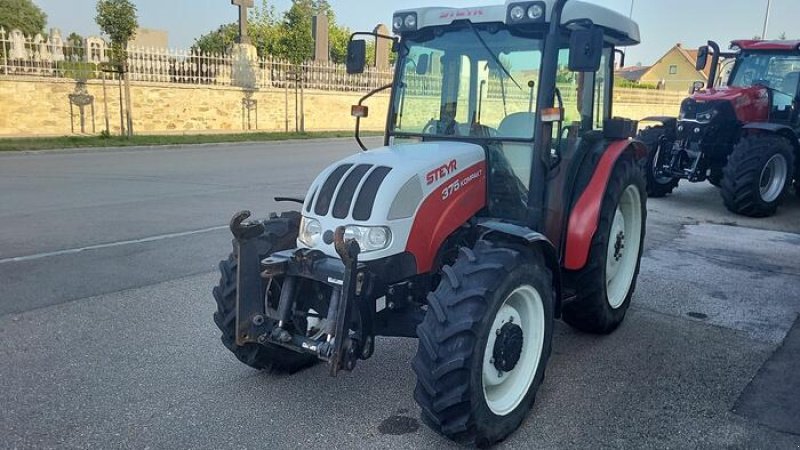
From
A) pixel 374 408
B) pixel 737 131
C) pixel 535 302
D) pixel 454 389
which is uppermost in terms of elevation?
pixel 737 131

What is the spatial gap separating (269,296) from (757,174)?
28.6 ft

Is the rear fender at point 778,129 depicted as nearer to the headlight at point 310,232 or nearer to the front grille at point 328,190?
the front grille at point 328,190

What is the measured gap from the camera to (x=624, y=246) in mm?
5266

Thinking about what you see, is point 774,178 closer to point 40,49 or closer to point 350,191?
point 350,191

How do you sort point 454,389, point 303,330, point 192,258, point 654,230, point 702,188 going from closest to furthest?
point 454,389 < point 303,330 < point 192,258 < point 654,230 < point 702,188

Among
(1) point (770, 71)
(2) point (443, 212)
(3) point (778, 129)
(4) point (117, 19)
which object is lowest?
(2) point (443, 212)

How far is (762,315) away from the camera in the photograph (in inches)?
213

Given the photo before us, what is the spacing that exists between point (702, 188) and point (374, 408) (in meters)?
11.8

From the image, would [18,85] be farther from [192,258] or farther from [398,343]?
[398,343]

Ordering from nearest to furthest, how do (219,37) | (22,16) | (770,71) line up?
(770,71)
(22,16)
(219,37)

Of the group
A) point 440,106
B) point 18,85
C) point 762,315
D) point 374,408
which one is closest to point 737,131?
point 762,315

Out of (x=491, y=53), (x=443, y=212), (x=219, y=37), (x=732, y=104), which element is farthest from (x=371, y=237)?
(x=219, y=37)

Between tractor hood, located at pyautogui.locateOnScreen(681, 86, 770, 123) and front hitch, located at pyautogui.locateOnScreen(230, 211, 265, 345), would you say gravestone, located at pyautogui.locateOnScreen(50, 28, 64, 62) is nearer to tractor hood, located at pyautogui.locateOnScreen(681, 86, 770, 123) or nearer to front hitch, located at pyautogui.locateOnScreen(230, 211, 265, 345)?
tractor hood, located at pyautogui.locateOnScreen(681, 86, 770, 123)

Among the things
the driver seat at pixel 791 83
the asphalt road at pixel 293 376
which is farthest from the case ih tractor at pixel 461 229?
the driver seat at pixel 791 83
